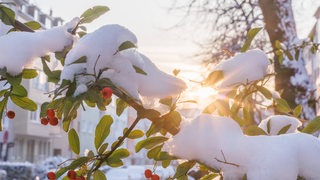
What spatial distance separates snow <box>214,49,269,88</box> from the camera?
138 centimetres

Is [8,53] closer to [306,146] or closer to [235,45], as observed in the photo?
[306,146]

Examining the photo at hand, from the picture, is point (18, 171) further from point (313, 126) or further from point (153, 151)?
point (313, 126)

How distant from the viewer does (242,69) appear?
1.39 metres

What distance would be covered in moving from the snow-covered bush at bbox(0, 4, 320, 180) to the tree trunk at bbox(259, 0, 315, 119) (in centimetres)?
380

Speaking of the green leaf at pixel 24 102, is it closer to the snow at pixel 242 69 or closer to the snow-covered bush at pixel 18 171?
the snow at pixel 242 69

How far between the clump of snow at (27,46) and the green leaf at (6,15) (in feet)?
0.38

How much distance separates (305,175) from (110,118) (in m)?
0.55

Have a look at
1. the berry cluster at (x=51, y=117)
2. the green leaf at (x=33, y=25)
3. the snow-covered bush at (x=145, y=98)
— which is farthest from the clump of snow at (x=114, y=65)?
the green leaf at (x=33, y=25)

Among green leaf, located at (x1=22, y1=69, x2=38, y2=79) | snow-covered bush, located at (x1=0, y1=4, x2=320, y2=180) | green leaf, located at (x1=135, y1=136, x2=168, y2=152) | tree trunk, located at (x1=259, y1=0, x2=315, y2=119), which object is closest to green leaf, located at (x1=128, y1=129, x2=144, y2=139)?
snow-covered bush, located at (x1=0, y1=4, x2=320, y2=180)

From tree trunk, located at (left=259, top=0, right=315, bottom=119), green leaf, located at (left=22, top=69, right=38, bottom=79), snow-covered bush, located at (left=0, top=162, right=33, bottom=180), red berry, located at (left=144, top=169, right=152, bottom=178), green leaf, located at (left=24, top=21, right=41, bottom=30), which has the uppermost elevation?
green leaf, located at (left=24, top=21, right=41, bottom=30)

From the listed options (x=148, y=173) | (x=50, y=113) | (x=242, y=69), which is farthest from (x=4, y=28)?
(x=242, y=69)

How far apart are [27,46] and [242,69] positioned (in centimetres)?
61

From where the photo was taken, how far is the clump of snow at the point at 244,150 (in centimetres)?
106

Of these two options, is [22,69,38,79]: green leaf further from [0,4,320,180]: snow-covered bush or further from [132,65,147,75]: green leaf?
[132,65,147,75]: green leaf
